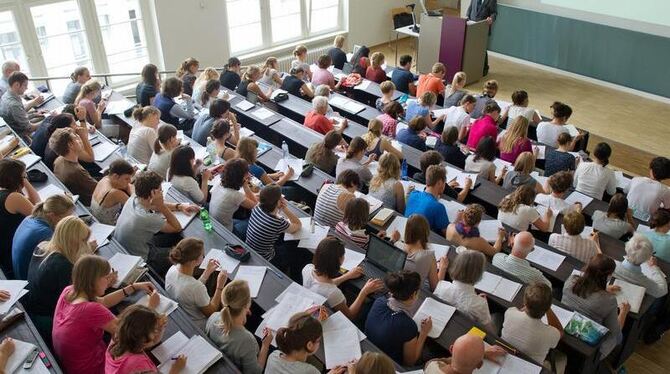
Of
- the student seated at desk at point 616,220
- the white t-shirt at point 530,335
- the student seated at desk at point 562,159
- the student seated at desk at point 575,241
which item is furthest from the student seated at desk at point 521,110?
the white t-shirt at point 530,335

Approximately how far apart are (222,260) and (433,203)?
6.62ft

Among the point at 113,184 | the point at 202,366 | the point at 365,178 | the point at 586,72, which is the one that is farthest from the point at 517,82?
the point at 202,366

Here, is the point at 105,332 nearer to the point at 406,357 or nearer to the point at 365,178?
the point at 406,357

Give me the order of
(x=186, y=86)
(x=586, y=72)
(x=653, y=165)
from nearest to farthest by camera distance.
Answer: (x=653, y=165) → (x=186, y=86) → (x=586, y=72)

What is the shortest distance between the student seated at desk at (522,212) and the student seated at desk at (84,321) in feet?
11.6

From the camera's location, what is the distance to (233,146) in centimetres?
666

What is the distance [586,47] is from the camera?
35.7 ft

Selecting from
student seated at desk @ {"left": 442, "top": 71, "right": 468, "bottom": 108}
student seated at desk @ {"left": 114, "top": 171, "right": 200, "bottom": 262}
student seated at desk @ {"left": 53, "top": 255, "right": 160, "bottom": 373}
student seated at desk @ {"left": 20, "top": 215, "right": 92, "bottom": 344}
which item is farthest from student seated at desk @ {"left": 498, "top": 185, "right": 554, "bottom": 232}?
student seated at desk @ {"left": 20, "top": 215, "right": 92, "bottom": 344}

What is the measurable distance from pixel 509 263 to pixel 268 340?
2067 millimetres

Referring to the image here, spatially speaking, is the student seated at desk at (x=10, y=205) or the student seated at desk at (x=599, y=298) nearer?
the student seated at desk at (x=599, y=298)

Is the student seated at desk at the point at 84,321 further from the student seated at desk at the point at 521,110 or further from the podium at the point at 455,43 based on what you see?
the podium at the point at 455,43

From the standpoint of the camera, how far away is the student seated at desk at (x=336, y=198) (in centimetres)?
505

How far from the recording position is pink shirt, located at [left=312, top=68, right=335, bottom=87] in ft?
29.2

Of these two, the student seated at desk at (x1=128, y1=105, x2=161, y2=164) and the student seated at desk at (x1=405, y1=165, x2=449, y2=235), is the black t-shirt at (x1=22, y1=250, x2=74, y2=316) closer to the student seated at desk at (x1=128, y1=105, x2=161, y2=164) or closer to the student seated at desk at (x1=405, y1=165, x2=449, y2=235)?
the student seated at desk at (x1=128, y1=105, x2=161, y2=164)
